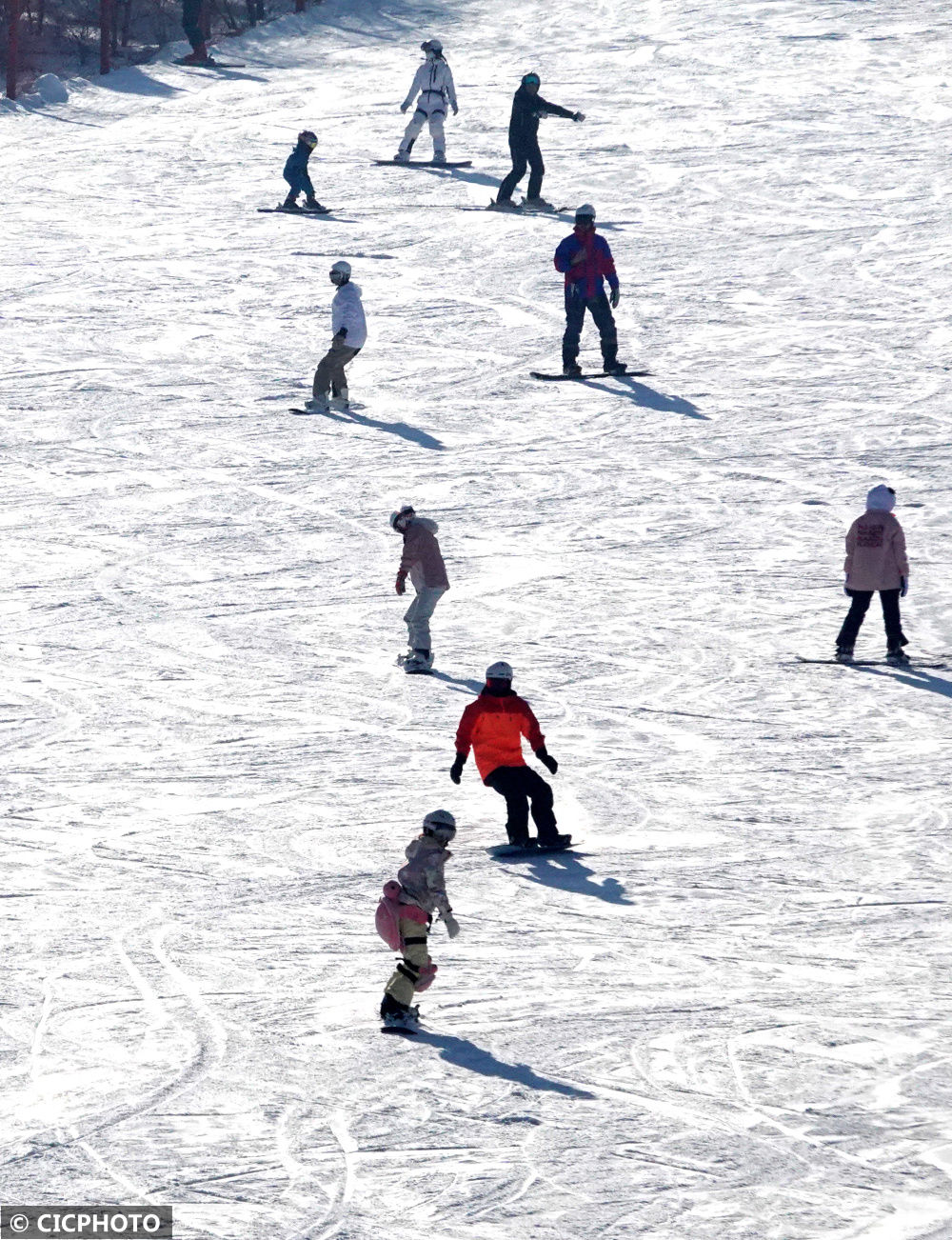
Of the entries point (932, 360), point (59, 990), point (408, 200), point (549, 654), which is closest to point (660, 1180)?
point (59, 990)

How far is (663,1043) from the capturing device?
7.02 m

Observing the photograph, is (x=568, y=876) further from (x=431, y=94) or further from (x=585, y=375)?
(x=431, y=94)

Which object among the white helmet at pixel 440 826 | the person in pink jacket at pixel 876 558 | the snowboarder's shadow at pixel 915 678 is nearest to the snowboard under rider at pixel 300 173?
the person in pink jacket at pixel 876 558

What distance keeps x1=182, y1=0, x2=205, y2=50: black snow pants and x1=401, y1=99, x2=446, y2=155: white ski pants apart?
5737 mm

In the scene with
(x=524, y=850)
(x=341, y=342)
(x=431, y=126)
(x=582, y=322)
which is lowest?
(x=524, y=850)

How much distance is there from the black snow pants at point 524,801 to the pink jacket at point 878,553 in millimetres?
3270

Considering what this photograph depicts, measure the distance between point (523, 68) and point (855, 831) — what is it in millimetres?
20820

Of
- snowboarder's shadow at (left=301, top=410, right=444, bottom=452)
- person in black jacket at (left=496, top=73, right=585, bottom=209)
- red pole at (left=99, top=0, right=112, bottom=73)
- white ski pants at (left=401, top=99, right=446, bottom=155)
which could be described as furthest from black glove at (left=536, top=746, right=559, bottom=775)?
red pole at (left=99, top=0, right=112, bottom=73)

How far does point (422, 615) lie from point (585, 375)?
680cm

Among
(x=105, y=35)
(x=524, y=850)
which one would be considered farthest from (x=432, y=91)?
(x=524, y=850)

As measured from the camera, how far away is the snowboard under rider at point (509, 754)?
9.03 meters

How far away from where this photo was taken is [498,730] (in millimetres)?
9180

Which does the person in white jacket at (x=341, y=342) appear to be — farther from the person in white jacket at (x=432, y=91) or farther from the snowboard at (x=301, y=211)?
the person in white jacket at (x=432, y=91)

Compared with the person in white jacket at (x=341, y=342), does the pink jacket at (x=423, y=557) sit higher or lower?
lower
